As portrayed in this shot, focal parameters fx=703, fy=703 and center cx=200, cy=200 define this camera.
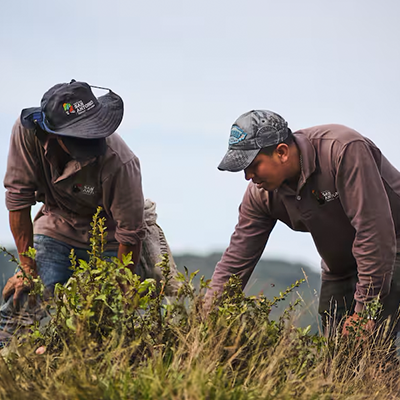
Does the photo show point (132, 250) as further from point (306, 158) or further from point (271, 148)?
point (306, 158)

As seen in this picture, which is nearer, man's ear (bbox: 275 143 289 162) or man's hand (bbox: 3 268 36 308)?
man's ear (bbox: 275 143 289 162)

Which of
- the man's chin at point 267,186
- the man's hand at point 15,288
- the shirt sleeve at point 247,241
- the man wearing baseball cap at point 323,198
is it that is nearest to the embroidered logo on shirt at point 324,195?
the man wearing baseball cap at point 323,198

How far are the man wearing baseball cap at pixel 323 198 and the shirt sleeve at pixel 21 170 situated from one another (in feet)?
5.24

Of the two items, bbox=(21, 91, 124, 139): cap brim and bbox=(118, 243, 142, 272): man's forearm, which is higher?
bbox=(21, 91, 124, 139): cap brim

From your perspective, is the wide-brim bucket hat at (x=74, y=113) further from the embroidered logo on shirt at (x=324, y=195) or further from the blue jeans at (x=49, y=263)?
the embroidered logo on shirt at (x=324, y=195)

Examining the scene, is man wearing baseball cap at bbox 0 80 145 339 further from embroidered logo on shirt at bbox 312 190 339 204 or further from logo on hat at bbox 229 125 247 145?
embroidered logo on shirt at bbox 312 190 339 204

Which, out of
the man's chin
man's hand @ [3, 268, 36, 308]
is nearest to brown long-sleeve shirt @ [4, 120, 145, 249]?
man's hand @ [3, 268, 36, 308]

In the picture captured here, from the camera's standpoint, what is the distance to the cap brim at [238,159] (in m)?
4.71

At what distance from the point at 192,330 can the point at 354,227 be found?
1.53 m

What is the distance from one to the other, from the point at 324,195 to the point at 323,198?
27mm

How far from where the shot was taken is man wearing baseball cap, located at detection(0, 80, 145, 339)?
514cm

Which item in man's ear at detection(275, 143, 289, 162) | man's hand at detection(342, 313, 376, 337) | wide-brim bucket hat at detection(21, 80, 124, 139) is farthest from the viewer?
wide-brim bucket hat at detection(21, 80, 124, 139)

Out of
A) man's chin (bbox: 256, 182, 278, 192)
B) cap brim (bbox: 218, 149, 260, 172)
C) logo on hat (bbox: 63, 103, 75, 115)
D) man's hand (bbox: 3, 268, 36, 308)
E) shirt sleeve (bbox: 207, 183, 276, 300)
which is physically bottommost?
man's hand (bbox: 3, 268, 36, 308)

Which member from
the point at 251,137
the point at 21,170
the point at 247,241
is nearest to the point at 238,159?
the point at 251,137
